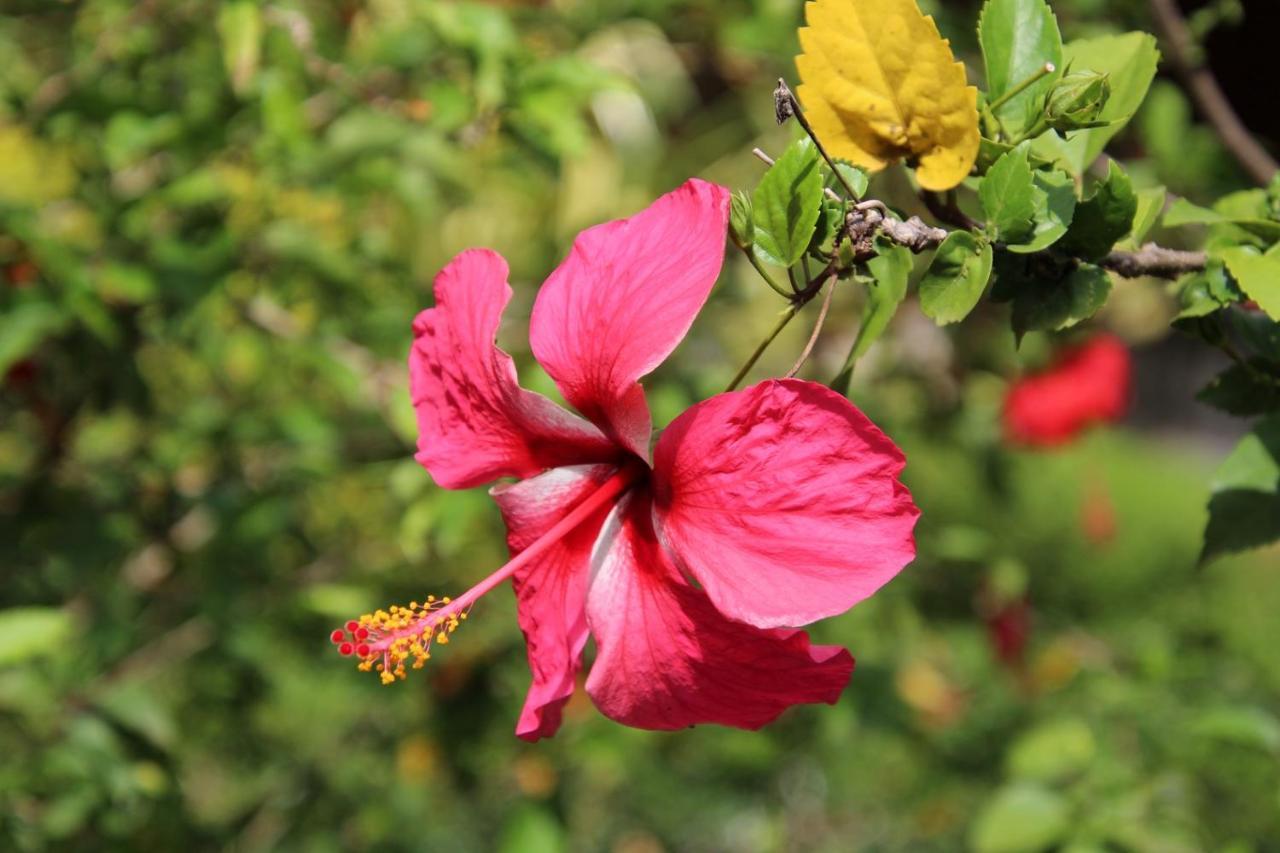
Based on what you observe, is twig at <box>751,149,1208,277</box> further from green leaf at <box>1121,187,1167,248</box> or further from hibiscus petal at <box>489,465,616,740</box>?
hibiscus petal at <box>489,465,616,740</box>

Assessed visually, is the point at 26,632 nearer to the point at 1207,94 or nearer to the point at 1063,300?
the point at 1063,300

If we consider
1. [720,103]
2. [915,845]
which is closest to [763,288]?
[720,103]

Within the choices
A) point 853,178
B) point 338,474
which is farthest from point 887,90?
point 338,474

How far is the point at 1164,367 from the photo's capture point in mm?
8039

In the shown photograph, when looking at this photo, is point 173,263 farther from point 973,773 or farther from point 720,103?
point 720,103

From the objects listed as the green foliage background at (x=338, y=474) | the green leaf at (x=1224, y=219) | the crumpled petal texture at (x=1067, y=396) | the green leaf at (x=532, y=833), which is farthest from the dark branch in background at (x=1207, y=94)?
the green leaf at (x=532, y=833)

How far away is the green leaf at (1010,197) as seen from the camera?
0.60 metres

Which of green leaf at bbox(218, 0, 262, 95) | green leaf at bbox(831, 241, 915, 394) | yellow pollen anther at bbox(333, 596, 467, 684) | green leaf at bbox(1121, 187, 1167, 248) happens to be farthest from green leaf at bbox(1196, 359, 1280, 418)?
green leaf at bbox(218, 0, 262, 95)

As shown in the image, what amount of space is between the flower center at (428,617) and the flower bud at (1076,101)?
31 cm

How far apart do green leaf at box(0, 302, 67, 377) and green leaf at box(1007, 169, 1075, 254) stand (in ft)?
3.25

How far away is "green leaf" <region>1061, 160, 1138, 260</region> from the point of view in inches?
24.3

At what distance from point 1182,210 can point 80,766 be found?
1315 millimetres

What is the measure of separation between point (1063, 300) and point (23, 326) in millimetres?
1028

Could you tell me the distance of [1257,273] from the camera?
2.11ft
